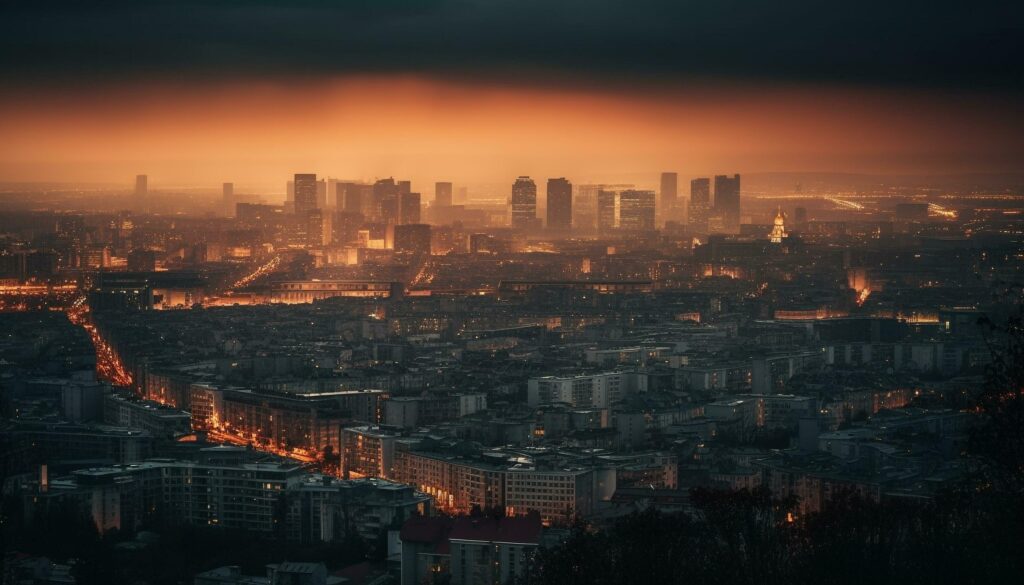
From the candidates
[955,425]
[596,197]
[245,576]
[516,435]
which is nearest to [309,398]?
[516,435]

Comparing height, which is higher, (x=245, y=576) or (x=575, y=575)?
(x=575, y=575)

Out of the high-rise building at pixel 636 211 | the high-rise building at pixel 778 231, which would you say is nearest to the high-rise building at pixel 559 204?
the high-rise building at pixel 636 211

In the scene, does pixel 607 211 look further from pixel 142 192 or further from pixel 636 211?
pixel 142 192

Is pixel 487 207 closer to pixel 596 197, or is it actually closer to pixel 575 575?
pixel 596 197

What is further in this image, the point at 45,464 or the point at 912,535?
the point at 45,464

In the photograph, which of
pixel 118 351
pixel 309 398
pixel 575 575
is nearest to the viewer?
pixel 575 575

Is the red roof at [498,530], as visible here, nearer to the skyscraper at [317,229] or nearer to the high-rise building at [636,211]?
the skyscraper at [317,229]

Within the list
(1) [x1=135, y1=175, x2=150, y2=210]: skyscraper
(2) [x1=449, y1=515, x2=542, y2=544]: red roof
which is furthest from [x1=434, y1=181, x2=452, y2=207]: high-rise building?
(2) [x1=449, y1=515, x2=542, y2=544]: red roof
